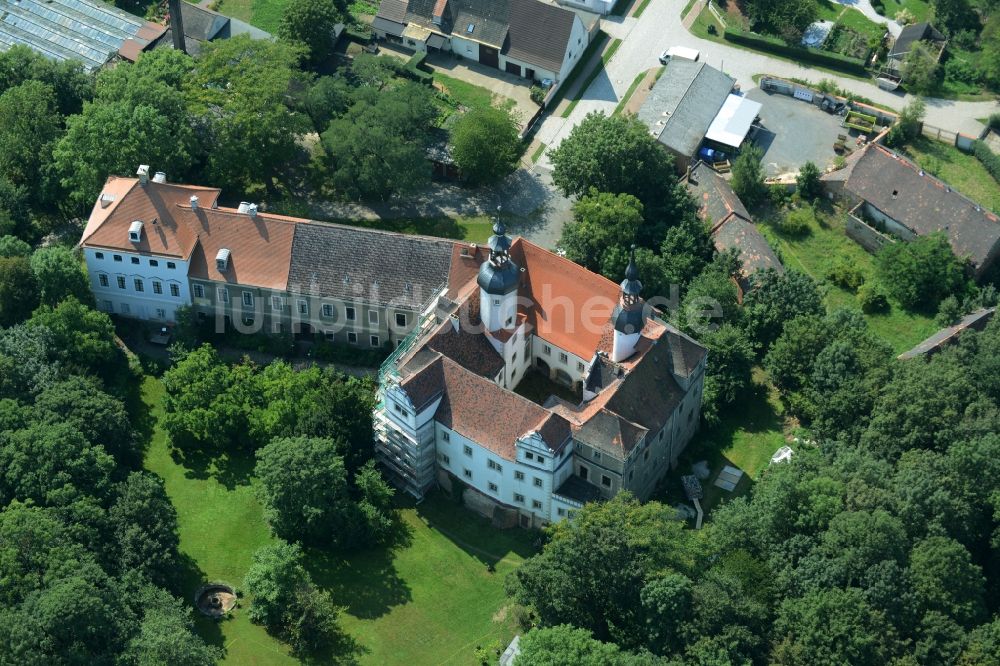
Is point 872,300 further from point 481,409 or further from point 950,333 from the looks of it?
point 481,409

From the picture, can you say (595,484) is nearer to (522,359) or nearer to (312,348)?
(522,359)

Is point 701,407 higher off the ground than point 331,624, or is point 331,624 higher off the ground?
point 701,407

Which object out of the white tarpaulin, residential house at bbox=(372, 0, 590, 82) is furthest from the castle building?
residential house at bbox=(372, 0, 590, 82)

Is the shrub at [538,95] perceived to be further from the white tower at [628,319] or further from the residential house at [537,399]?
the white tower at [628,319]

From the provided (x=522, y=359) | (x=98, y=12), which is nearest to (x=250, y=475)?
(x=522, y=359)

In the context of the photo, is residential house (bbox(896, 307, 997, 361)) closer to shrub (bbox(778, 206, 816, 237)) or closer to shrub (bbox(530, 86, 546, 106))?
shrub (bbox(778, 206, 816, 237))

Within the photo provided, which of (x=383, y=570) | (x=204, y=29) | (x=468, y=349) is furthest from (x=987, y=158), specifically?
(x=204, y=29)
